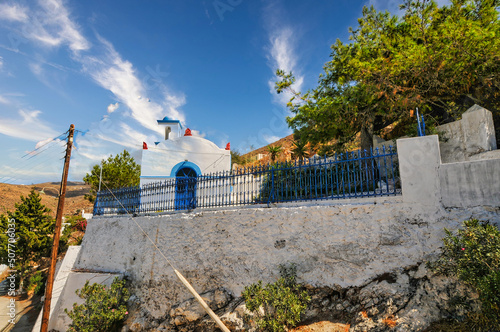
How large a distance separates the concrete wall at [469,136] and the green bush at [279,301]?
24.2 ft

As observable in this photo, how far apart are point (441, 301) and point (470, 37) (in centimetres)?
957

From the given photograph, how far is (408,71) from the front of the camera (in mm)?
11016

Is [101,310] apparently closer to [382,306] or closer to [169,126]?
[382,306]

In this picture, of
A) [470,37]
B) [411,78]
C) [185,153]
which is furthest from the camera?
[185,153]

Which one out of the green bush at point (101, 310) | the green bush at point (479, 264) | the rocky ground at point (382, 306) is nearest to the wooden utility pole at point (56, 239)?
the green bush at point (101, 310)

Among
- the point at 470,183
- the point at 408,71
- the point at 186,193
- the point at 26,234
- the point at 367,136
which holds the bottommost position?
the point at 26,234

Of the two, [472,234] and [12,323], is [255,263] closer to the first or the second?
[472,234]

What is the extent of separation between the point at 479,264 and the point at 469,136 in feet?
20.9

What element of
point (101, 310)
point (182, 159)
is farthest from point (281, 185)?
point (182, 159)

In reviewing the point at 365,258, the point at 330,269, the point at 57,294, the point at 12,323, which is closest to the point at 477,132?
Answer: the point at 365,258

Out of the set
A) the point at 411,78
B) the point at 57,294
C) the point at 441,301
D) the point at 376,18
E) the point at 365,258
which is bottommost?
the point at 57,294

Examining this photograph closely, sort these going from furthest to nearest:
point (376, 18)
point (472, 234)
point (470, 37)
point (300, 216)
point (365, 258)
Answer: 1. point (376, 18)
2. point (470, 37)
3. point (300, 216)
4. point (365, 258)
5. point (472, 234)

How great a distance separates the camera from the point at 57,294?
9688 mm

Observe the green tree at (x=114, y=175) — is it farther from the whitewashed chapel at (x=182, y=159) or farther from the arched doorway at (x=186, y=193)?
the arched doorway at (x=186, y=193)
